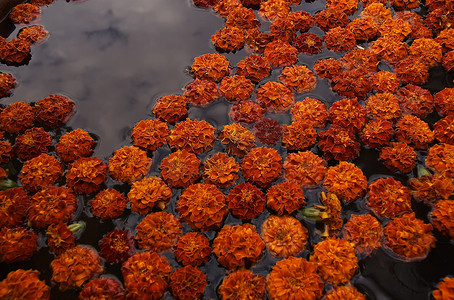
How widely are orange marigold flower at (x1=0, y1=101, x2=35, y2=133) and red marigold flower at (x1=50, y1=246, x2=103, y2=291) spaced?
2852 mm

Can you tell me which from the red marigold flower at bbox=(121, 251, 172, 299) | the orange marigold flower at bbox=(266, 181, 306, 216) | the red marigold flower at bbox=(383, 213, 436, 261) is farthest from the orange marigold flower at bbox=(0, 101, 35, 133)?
the red marigold flower at bbox=(383, 213, 436, 261)

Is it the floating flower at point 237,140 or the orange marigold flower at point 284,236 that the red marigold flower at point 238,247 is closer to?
the orange marigold flower at point 284,236

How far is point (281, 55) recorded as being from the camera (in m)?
7.68

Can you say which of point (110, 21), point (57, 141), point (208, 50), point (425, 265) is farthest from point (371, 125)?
point (110, 21)

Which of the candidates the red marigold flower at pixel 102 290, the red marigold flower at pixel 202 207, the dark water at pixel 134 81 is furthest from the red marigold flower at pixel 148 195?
the red marigold flower at pixel 102 290

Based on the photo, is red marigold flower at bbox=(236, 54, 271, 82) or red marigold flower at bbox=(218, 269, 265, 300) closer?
red marigold flower at bbox=(218, 269, 265, 300)

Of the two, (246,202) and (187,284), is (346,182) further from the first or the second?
(187,284)

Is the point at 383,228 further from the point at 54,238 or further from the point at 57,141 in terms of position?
the point at 57,141

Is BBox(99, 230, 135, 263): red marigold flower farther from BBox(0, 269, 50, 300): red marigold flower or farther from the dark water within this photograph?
BBox(0, 269, 50, 300): red marigold flower

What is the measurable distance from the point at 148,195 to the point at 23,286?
203cm

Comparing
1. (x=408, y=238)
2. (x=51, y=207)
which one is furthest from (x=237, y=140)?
(x=51, y=207)

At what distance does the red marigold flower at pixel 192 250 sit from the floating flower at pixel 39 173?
8.22 ft

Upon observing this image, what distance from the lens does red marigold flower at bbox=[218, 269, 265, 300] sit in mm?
4801

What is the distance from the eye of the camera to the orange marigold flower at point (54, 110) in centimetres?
678
